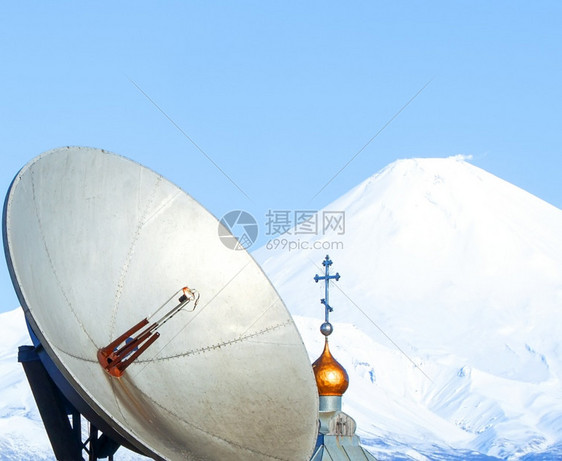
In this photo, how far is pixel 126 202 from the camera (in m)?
24.9

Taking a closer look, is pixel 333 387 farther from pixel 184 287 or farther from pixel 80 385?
pixel 80 385

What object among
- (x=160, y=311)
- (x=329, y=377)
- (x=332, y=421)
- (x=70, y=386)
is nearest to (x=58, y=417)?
(x=160, y=311)

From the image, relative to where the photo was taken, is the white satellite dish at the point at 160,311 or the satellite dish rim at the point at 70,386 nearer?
the satellite dish rim at the point at 70,386

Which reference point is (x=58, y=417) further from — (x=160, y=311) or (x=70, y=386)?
(x=70, y=386)

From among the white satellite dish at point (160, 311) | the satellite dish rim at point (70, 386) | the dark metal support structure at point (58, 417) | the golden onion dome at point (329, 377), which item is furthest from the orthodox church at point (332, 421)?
the satellite dish rim at point (70, 386)

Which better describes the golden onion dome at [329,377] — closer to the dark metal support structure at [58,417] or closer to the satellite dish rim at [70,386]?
the dark metal support structure at [58,417]

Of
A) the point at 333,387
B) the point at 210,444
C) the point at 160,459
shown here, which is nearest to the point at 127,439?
the point at 160,459

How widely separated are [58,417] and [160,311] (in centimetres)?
275

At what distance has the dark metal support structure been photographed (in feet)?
74.4

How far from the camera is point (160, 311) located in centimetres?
2516

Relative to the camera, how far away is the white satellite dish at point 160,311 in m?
21.8

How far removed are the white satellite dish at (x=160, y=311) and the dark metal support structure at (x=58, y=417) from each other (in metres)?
0.83

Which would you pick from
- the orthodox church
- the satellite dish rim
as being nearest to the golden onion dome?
the orthodox church

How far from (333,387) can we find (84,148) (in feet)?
57.6
